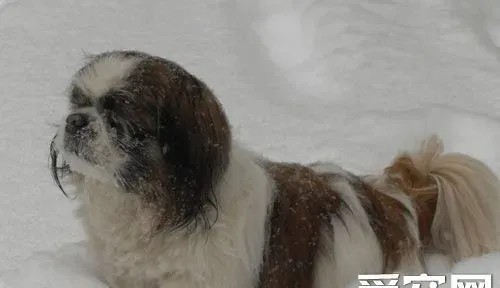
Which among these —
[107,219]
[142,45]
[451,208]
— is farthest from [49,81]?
[451,208]

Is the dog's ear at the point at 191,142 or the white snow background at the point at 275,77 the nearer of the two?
the dog's ear at the point at 191,142

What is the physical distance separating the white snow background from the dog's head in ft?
1.99

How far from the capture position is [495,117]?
4137mm

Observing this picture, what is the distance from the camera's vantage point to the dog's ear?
229 cm

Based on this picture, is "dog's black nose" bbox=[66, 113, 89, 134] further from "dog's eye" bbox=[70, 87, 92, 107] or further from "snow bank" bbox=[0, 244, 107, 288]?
"snow bank" bbox=[0, 244, 107, 288]

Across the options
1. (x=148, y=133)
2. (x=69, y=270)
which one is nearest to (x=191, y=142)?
(x=148, y=133)

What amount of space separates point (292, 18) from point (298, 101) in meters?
1.13

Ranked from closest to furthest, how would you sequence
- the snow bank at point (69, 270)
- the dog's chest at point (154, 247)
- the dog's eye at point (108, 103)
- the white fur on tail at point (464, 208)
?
the dog's eye at point (108, 103) < the dog's chest at point (154, 247) < the snow bank at point (69, 270) < the white fur on tail at point (464, 208)

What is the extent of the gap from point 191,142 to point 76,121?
34 cm

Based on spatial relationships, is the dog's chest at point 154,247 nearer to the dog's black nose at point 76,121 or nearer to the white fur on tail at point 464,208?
the dog's black nose at point 76,121

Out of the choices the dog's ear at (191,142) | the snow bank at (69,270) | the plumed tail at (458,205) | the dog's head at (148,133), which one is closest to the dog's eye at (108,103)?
the dog's head at (148,133)

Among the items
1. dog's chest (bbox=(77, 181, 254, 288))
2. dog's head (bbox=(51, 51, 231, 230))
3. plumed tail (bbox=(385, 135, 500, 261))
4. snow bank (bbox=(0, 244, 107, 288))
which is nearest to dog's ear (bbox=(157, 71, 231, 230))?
dog's head (bbox=(51, 51, 231, 230))

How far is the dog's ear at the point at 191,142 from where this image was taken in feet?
7.53

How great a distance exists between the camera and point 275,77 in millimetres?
4676
